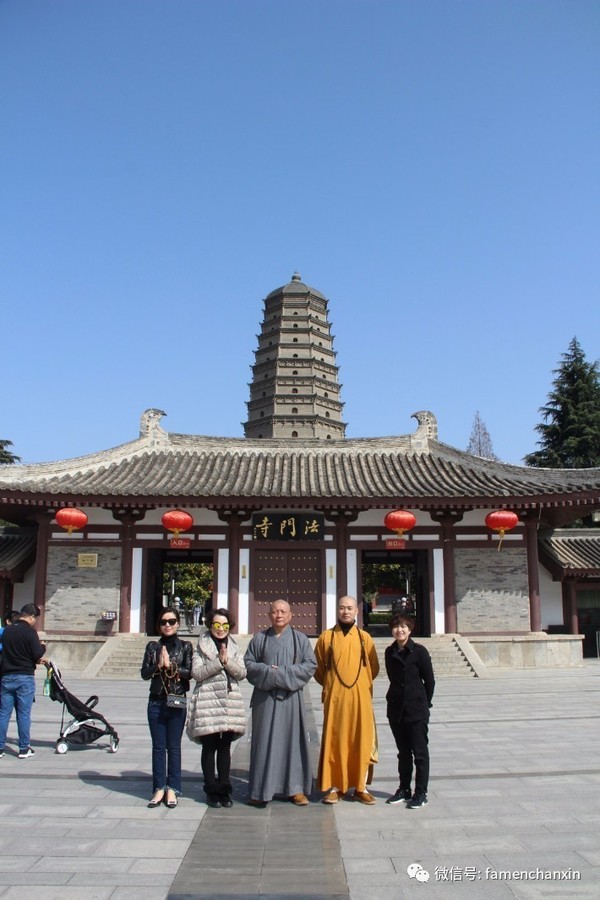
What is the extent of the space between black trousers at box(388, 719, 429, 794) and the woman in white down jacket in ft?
4.07

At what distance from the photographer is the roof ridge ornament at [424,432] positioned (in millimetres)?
20609

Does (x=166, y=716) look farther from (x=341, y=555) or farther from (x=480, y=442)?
(x=480, y=442)

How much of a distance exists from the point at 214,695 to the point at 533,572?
13.1 metres

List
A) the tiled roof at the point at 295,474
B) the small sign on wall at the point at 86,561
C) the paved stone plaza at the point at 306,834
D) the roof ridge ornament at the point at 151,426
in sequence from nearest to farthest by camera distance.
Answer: the paved stone plaza at the point at 306,834
the tiled roof at the point at 295,474
the small sign on wall at the point at 86,561
the roof ridge ornament at the point at 151,426

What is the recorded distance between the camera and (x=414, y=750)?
5.47m

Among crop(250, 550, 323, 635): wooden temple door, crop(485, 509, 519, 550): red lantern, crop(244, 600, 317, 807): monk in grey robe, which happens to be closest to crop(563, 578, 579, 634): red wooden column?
crop(485, 509, 519, 550): red lantern

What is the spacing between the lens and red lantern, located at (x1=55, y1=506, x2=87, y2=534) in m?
15.6

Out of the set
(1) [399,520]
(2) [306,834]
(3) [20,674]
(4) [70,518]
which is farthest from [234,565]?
(2) [306,834]

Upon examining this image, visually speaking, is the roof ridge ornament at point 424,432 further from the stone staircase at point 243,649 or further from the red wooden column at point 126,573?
the red wooden column at point 126,573

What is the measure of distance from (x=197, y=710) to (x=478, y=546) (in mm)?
12755

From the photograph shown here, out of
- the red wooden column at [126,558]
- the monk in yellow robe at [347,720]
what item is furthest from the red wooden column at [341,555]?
the monk in yellow robe at [347,720]

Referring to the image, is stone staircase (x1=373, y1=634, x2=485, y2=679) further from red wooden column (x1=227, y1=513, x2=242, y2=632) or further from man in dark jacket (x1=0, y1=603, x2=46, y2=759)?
man in dark jacket (x1=0, y1=603, x2=46, y2=759)

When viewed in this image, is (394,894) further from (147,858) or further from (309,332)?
(309,332)

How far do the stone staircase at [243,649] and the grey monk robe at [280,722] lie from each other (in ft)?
30.1
